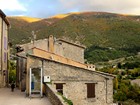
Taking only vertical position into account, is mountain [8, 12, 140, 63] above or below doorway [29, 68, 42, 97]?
above

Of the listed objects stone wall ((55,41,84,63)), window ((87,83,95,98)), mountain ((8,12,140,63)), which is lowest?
window ((87,83,95,98))

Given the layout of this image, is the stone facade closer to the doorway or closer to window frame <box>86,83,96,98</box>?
the doorway

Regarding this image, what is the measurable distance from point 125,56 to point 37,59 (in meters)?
101

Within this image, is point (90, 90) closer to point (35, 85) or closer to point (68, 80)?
point (68, 80)

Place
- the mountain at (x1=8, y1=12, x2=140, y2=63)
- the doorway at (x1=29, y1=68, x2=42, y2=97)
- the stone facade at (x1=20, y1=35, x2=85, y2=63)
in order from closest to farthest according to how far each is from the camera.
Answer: the doorway at (x1=29, y1=68, x2=42, y2=97) → the stone facade at (x1=20, y1=35, x2=85, y2=63) → the mountain at (x1=8, y1=12, x2=140, y2=63)

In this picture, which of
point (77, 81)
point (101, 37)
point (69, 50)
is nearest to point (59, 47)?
point (69, 50)

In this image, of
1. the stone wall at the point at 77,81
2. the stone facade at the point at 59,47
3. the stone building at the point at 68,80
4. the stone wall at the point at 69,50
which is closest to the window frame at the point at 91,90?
the stone building at the point at 68,80

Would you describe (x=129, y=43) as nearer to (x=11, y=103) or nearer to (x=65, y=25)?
(x=65, y=25)

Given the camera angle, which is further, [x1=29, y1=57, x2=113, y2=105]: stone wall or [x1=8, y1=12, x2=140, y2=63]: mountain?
[x1=8, y1=12, x2=140, y2=63]: mountain

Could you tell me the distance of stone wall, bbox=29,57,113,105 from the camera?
24.3 metres

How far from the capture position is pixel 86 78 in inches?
1024

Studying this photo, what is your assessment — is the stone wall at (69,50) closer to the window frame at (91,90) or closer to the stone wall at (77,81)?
the stone wall at (77,81)

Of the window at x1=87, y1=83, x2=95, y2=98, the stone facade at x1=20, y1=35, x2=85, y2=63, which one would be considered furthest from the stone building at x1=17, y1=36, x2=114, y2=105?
the stone facade at x1=20, y1=35, x2=85, y2=63

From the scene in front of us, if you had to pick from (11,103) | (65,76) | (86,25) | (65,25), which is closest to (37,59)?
(65,76)
